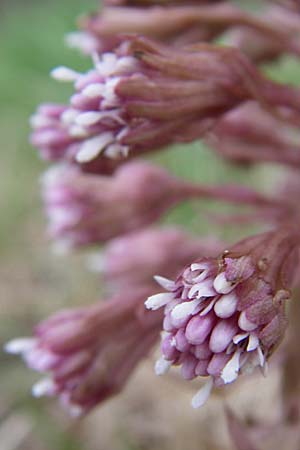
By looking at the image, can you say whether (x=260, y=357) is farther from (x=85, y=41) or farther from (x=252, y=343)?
(x=85, y=41)

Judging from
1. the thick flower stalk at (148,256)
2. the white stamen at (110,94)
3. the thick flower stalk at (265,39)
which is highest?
the white stamen at (110,94)

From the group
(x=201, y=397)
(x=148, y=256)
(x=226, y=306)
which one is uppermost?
(x=226, y=306)

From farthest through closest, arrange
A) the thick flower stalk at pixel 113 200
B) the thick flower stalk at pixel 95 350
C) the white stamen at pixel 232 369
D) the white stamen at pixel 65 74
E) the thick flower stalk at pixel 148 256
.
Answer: the thick flower stalk at pixel 148 256, the thick flower stalk at pixel 113 200, the thick flower stalk at pixel 95 350, the white stamen at pixel 65 74, the white stamen at pixel 232 369

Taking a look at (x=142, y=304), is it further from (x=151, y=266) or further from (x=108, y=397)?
(x=151, y=266)

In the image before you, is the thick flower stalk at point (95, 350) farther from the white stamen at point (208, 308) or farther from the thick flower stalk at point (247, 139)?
the thick flower stalk at point (247, 139)

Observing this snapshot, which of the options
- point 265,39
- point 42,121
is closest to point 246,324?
point 42,121

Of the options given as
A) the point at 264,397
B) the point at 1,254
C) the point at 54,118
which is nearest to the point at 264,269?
the point at 54,118

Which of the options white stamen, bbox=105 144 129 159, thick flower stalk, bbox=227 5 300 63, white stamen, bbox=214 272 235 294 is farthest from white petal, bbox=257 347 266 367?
thick flower stalk, bbox=227 5 300 63

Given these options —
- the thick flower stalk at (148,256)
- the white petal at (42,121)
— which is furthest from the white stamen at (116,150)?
the thick flower stalk at (148,256)
